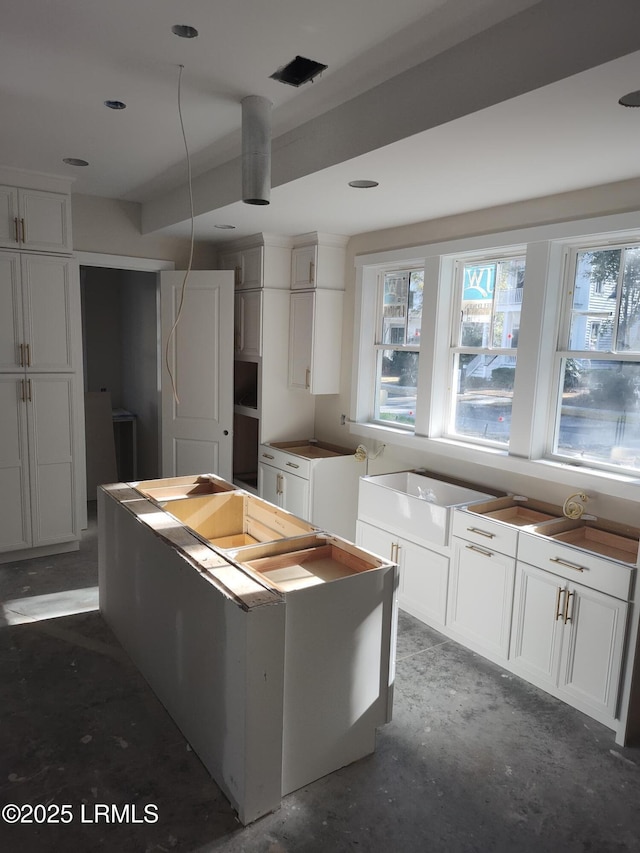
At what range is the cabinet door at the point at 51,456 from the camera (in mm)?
4383

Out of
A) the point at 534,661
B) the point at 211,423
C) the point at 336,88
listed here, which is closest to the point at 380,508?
the point at 534,661

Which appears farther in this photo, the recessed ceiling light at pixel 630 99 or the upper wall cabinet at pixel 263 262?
the upper wall cabinet at pixel 263 262

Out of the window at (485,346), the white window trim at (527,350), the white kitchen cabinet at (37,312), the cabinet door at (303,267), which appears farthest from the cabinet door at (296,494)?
the white kitchen cabinet at (37,312)

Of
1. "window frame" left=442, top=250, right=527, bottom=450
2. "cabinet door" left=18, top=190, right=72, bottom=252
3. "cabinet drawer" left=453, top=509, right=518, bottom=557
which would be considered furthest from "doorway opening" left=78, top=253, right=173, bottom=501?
"cabinet drawer" left=453, top=509, right=518, bottom=557

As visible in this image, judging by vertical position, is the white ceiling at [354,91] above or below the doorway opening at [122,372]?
above

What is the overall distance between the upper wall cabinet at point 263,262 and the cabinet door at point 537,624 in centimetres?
305

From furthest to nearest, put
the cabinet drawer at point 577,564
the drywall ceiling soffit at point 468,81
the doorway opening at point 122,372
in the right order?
the doorway opening at point 122,372 < the cabinet drawer at point 577,564 < the drywall ceiling soffit at point 468,81

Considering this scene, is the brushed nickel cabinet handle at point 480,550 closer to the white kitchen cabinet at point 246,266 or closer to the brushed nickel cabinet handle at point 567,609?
the brushed nickel cabinet handle at point 567,609

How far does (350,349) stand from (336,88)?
2.42 m

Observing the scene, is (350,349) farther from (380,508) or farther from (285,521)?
(285,521)

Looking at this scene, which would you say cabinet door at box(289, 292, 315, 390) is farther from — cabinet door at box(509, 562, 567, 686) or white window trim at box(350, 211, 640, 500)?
cabinet door at box(509, 562, 567, 686)

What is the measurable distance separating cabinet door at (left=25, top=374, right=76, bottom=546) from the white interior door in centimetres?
95

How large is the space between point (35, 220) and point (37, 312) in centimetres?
63

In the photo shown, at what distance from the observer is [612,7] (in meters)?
1.78
